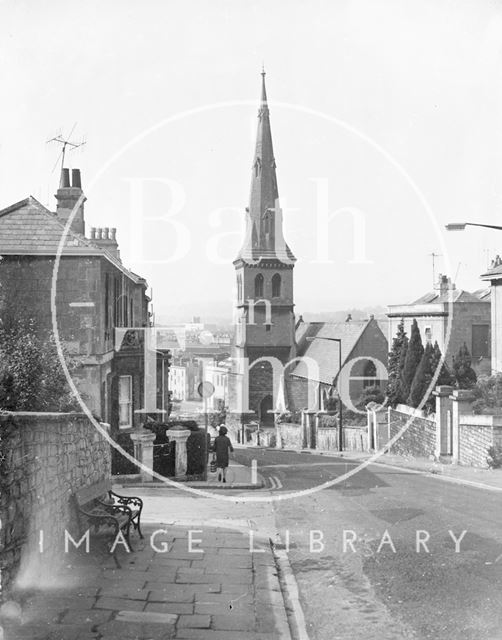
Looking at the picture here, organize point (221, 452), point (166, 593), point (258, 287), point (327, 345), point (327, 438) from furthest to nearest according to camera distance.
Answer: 1. point (258, 287)
2. point (327, 345)
3. point (327, 438)
4. point (221, 452)
5. point (166, 593)

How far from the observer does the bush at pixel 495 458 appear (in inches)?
806

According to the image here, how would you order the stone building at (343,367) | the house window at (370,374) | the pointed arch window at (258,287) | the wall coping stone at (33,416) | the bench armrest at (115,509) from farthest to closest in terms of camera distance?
the pointed arch window at (258,287), the house window at (370,374), the stone building at (343,367), the bench armrest at (115,509), the wall coping stone at (33,416)

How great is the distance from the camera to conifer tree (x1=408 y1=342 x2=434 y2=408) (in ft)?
106

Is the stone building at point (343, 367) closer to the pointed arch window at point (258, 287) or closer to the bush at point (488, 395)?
the pointed arch window at point (258, 287)

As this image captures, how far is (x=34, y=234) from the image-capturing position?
17531mm

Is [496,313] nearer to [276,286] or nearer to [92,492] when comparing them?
[92,492]

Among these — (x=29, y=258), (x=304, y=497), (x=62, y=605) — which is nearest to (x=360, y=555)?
(x=62, y=605)

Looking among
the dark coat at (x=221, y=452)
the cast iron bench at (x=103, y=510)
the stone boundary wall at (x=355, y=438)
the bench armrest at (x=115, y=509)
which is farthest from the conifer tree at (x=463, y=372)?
the bench armrest at (x=115, y=509)

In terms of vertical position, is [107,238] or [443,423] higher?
[107,238]

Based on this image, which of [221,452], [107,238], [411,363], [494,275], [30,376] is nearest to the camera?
[30,376]

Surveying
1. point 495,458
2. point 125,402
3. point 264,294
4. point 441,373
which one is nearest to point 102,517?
point 125,402

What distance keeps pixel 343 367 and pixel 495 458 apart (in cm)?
3581

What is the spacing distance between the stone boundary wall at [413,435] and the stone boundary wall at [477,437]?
2411 mm

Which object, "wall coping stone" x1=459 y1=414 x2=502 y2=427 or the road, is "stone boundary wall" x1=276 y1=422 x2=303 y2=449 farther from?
the road
